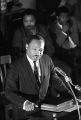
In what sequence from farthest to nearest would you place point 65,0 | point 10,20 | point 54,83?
1. point 65,0
2. point 10,20
3. point 54,83

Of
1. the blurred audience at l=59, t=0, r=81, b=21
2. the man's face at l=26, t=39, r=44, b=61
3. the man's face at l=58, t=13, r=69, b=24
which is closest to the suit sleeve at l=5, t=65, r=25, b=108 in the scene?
the man's face at l=26, t=39, r=44, b=61

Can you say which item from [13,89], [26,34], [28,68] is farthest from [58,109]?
[26,34]

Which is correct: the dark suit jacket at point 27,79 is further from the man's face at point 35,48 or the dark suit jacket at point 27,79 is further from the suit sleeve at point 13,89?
the man's face at point 35,48

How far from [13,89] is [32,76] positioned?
0.67 feet

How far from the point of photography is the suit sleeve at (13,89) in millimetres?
2348

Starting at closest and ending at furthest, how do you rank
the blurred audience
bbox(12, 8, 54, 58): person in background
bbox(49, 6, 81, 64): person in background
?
bbox(12, 8, 54, 58): person in background → bbox(49, 6, 81, 64): person in background → the blurred audience

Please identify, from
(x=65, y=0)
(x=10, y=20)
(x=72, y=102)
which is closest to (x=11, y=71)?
(x=72, y=102)

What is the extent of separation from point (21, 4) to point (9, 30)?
0.42 m

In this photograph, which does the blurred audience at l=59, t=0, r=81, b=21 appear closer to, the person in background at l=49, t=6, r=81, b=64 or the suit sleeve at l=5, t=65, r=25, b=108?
the person in background at l=49, t=6, r=81, b=64

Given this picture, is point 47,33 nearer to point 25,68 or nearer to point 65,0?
point 65,0

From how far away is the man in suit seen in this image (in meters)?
2.50

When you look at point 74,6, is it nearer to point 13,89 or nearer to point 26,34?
point 26,34

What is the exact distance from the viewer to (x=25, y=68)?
8.55ft

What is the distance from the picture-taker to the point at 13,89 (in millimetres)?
2453
